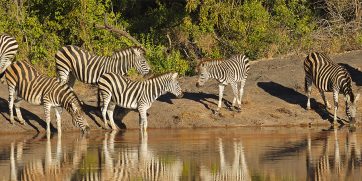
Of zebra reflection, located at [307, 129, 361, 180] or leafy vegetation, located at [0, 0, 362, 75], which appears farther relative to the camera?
leafy vegetation, located at [0, 0, 362, 75]

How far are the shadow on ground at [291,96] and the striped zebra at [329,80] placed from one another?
0.28 metres

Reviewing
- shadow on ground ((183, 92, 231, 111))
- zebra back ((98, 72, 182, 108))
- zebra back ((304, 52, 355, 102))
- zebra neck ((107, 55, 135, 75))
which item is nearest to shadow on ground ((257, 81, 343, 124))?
zebra back ((304, 52, 355, 102))

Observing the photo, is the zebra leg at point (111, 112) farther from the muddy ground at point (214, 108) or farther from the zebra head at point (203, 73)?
the zebra head at point (203, 73)

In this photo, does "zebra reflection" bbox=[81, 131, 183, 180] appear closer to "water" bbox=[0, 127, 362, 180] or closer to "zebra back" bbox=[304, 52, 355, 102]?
"water" bbox=[0, 127, 362, 180]

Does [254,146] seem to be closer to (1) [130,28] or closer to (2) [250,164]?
(2) [250,164]

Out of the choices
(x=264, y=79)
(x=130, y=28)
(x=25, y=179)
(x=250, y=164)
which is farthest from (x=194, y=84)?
(x=25, y=179)

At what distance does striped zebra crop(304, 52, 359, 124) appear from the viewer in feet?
88.6

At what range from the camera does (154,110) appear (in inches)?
1093

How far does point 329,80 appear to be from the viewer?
27.7 metres

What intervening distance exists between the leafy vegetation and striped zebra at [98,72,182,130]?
676 centimetres

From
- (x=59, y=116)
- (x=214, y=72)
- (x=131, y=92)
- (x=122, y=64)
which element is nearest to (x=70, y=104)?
(x=59, y=116)

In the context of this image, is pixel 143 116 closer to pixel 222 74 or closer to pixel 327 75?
pixel 222 74

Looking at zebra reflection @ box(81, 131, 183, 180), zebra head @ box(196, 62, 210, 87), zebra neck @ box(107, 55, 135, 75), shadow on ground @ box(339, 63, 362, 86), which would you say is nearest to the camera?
zebra reflection @ box(81, 131, 183, 180)

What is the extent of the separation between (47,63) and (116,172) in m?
15.1
